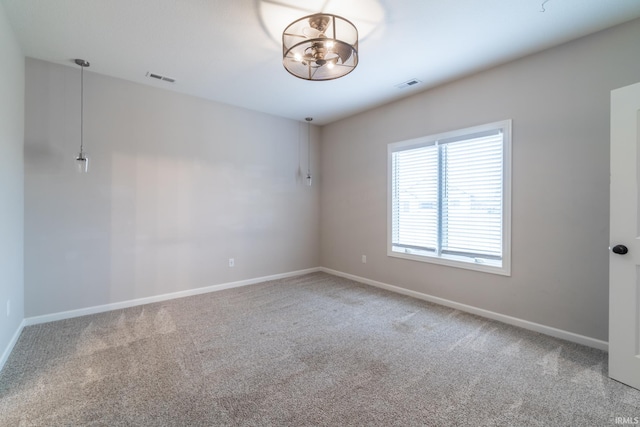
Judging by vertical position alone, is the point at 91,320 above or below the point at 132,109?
below

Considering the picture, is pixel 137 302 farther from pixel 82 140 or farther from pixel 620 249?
pixel 620 249

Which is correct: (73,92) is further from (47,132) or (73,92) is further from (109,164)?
(109,164)

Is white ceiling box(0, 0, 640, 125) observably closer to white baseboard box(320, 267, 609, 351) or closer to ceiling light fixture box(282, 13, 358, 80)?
ceiling light fixture box(282, 13, 358, 80)

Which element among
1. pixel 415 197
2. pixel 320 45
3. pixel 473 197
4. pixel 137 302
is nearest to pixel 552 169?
pixel 473 197

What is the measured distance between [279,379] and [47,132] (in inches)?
139

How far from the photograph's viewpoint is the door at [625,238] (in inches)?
78.7

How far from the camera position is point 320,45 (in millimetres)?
2127

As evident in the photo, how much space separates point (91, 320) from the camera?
316 centimetres

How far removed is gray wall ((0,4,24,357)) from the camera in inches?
90.3

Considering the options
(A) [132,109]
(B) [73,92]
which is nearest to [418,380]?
(A) [132,109]

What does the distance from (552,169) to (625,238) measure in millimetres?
972

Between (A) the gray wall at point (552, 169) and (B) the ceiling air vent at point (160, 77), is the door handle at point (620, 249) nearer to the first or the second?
(A) the gray wall at point (552, 169)

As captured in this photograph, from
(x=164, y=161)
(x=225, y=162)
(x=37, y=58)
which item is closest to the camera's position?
(x=37, y=58)

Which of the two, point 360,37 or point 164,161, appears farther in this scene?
point 164,161
